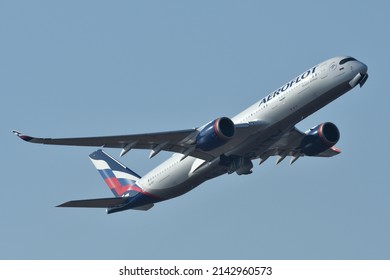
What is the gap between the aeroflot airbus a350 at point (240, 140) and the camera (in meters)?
58.7

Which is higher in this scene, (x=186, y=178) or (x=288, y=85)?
(x=288, y=85)

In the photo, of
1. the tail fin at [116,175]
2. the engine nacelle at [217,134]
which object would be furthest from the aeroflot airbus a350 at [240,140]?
the tail fin at [116,175]

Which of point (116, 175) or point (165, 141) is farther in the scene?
point (116, 175)

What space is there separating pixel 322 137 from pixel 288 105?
6781 mm

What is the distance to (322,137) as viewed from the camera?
2557 inches

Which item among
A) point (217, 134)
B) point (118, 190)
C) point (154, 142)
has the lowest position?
point (217, 134)

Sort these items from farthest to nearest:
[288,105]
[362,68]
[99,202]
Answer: [99,202]
[288,105]
[362,68]

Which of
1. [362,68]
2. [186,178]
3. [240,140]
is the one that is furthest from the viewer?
[186,178]

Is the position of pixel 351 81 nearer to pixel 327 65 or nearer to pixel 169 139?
pixel 327 65

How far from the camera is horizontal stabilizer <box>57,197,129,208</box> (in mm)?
63641

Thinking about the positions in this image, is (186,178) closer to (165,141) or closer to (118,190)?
(165,141)

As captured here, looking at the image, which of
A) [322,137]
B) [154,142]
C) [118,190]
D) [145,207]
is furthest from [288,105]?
[118,190]

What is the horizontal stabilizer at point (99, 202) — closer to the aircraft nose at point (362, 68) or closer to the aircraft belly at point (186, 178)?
the aircraft belly at point (186, 178)
